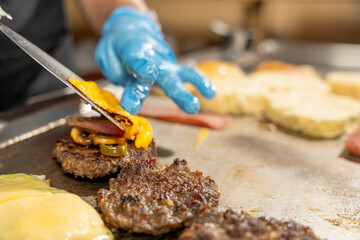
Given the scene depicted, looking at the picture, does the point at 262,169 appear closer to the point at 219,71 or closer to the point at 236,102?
the point at 236,102

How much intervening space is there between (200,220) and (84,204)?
656 millimetres

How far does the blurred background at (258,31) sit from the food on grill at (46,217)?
108 inches

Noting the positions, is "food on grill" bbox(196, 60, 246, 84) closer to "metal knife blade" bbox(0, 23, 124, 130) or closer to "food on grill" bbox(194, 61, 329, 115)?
"food on grill" bbox(194, 61, 329, 115)

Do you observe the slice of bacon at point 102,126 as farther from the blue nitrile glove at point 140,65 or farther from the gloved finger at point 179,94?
the gloved finger at point 179,94

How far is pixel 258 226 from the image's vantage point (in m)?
1.47

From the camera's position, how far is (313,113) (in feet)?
10.2

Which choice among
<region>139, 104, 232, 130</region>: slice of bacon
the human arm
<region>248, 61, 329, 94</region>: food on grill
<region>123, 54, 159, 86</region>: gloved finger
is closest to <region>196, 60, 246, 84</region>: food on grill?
<region>248, 61, 329, 94</region>: food on grill

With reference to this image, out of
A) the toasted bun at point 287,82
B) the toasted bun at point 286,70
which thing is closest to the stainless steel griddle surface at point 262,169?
the toasted bun at point 287,82

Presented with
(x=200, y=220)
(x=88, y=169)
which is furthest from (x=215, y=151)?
(x=200, y=220)

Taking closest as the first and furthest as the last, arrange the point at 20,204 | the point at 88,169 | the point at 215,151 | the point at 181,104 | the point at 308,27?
1. the point at 20,204
2. the point at 88,169
3. the point at 181,104
4. the point at 215,151
5. the point at 308,27

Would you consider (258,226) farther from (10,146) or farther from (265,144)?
(10,146)

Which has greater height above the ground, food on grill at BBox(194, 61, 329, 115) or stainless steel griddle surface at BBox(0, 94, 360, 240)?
food on grill at BBox(194, 61, 329, 115)

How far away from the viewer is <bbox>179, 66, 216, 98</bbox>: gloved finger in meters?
2.61

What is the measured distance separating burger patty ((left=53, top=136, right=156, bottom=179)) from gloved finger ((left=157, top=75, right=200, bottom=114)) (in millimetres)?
435
